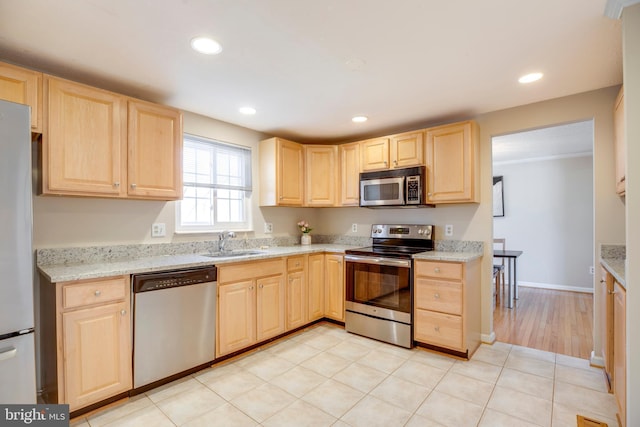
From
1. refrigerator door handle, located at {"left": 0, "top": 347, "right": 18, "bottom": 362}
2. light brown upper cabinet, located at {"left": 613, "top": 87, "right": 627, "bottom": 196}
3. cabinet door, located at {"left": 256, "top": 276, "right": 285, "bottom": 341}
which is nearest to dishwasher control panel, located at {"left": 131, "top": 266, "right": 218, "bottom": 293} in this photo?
cabinet door, located at {"left": 256, "top": 276, "right": 285, "bottom": 341}

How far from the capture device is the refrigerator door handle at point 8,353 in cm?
144

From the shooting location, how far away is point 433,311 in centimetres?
280

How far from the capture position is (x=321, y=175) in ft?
12.7

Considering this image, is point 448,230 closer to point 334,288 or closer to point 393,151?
point 393,151

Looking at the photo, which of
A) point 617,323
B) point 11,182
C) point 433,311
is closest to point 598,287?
point 617,323

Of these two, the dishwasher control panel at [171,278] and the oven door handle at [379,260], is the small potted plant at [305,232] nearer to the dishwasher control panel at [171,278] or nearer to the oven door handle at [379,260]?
the oven door handle at [379,260]

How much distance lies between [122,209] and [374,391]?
2446 mm

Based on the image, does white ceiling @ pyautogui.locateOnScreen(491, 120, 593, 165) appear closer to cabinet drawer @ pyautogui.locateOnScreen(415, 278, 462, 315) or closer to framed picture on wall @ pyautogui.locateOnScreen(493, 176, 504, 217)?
framed picture on wall @ pyautogui.locateOnScreen(493, 176, 504, 217)

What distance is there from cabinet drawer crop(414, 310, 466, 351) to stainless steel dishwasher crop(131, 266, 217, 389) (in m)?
1.86

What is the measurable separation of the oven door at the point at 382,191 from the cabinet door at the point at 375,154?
0.17 m

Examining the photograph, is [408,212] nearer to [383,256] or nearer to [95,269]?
[383,256]

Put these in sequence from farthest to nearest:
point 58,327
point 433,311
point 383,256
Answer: point 383,256
point 433,311
point 58,327

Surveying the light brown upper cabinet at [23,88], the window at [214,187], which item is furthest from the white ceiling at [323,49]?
the window at [214,187]

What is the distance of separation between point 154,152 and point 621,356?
3408 mm
